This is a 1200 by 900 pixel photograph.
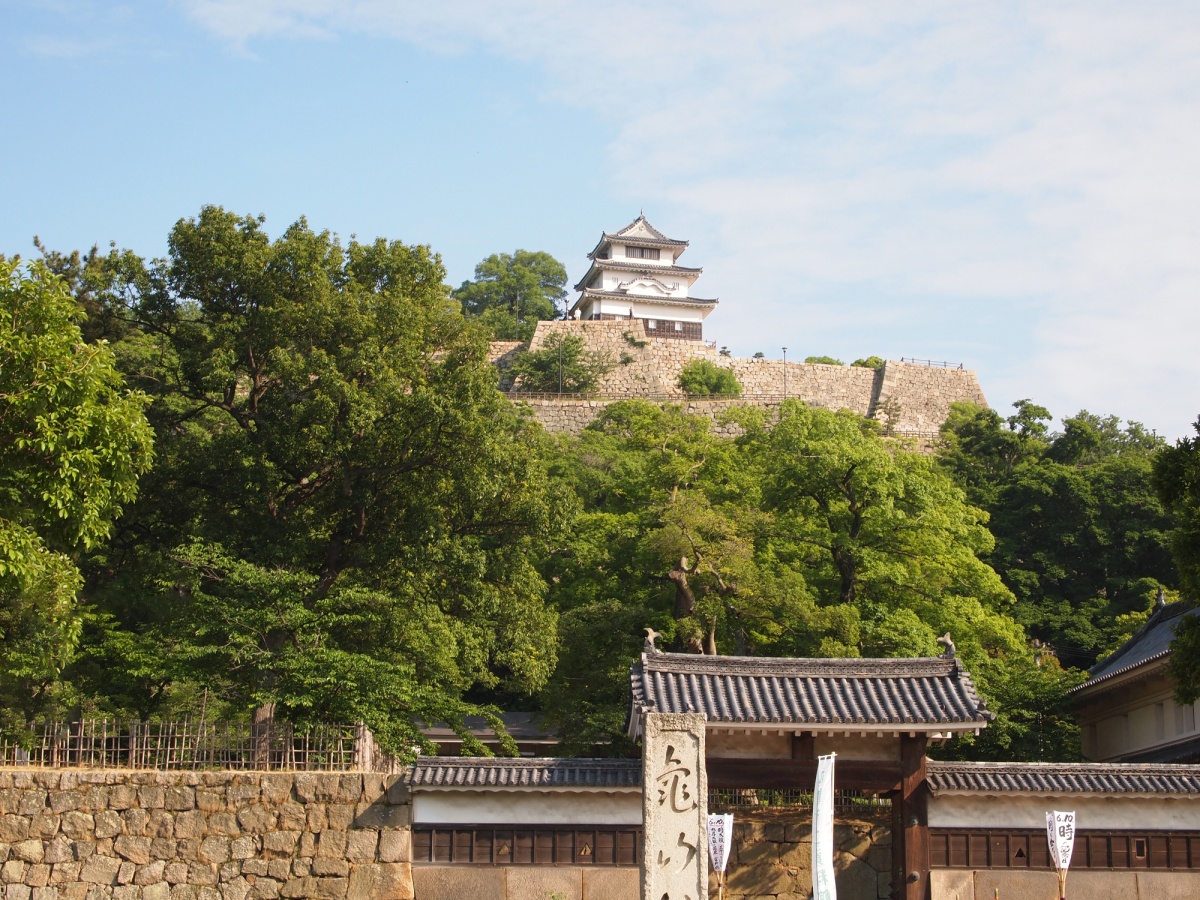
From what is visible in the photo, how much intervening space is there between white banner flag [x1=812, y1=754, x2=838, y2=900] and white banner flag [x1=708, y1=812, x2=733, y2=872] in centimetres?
274

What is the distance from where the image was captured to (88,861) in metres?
13.4

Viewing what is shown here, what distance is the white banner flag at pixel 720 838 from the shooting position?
43.4 feet

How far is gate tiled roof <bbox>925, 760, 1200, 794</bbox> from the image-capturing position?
13.9 m

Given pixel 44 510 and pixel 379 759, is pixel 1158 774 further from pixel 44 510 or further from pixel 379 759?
pixel 44 510

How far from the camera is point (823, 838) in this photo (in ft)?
34.2

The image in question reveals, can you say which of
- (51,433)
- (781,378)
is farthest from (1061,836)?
(781,378)

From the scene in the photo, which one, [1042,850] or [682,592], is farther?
[682,592]

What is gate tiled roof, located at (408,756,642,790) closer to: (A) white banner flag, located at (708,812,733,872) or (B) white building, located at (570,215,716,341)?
(A) white banner flag, located at (708,812,733,872)

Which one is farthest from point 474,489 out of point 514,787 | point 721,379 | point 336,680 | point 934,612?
point 721,379

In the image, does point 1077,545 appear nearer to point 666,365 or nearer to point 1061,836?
point 1061,836

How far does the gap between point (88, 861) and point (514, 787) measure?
4.28 meters

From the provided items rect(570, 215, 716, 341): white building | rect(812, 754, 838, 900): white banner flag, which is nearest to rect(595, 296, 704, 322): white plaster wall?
rect(570, 215, 716, 341): white building

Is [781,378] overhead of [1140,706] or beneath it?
overhead

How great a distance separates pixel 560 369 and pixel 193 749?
33.4 metres
